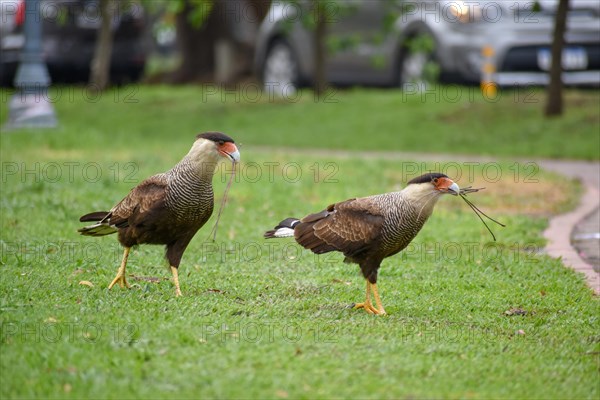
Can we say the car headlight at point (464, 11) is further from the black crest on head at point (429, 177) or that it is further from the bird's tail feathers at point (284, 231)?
the black crest on head at point (429, 177)

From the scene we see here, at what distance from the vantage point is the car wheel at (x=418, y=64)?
1605cm

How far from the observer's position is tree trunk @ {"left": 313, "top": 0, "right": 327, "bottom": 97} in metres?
17.4

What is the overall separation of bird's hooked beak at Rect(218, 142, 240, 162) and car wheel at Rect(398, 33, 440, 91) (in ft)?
31.0

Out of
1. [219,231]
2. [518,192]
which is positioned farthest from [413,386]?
[518,192]

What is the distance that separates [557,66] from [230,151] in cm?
909

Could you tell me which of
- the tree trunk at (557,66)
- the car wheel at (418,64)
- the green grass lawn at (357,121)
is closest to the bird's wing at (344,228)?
the green grass lawn at (357,121)

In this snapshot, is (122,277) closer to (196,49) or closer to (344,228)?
(344,228)

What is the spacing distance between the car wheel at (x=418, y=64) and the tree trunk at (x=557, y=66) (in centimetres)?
188

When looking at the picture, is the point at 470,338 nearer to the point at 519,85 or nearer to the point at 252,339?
the point at 252,339

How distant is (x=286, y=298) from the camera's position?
7.19m

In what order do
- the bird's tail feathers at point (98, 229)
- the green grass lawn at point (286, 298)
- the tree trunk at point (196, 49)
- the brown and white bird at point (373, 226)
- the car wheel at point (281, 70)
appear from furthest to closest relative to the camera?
the tree trunk at point (196, 49) < the car wheel at point (281, 70) < the bird's tail feathers at point (98, 229) < the brown and white bird at point (373, 226) < the green grass lawn at point (286, 298)

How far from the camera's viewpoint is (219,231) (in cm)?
982

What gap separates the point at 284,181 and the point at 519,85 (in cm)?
574

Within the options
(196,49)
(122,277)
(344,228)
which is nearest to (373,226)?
(344,228)
